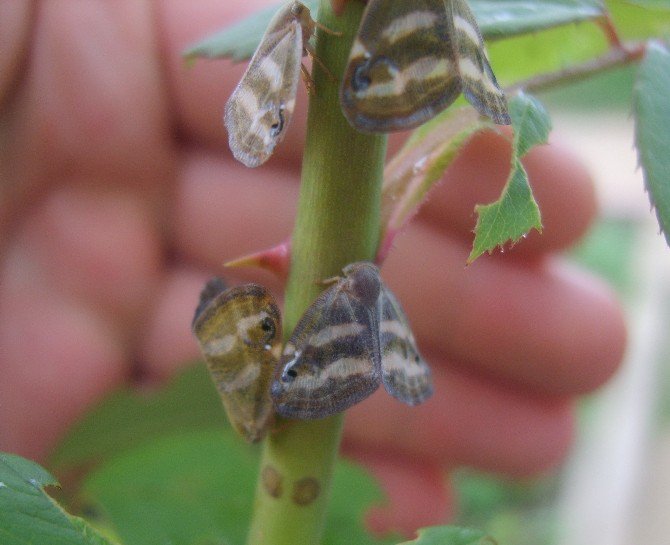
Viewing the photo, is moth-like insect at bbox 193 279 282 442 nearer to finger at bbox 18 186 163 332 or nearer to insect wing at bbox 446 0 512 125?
insect wing at bbox 446 0 512 125

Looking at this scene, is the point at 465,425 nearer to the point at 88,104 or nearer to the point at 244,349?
the point at 88,104

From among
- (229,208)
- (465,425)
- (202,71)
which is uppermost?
(202,71)

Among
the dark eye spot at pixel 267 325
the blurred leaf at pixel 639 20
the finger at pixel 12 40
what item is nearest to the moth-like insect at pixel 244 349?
the dark eye spot at pixel 267 325

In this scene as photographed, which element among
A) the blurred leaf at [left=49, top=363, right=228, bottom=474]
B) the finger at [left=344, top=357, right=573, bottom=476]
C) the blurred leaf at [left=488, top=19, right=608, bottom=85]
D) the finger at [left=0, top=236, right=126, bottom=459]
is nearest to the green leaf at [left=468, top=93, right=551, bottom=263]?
the blurred leaf at [left=488, top=19, right=608, bottom=85]

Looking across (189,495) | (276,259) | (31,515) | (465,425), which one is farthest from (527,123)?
(465,425)

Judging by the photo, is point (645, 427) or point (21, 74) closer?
point (21, 74)

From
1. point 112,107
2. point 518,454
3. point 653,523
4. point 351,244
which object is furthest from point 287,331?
point 653,523

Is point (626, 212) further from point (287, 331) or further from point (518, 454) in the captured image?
point (287, 331)
